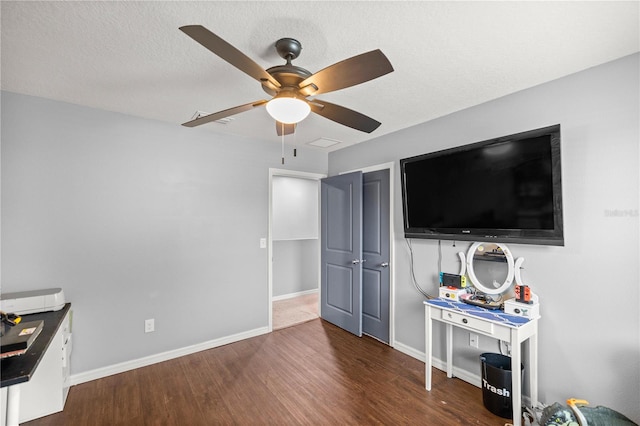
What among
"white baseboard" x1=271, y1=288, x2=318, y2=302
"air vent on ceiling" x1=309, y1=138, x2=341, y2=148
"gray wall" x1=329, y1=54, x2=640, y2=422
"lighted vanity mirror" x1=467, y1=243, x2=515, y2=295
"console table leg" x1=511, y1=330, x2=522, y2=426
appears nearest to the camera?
"gray wall" x1=329, y1=54, x2=640, y2=422

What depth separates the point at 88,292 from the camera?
2.59 meters

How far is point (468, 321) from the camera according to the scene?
7.31 feet

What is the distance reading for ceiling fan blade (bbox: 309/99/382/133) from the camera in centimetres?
168

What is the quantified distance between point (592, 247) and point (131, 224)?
3.80 metres

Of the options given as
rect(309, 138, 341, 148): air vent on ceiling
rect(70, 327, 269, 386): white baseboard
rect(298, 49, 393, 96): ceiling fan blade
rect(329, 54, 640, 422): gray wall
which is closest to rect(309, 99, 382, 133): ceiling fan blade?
rect(298, 49, 393, 96): ceiling fan blade

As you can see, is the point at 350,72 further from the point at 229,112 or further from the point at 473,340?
the point at 473,340

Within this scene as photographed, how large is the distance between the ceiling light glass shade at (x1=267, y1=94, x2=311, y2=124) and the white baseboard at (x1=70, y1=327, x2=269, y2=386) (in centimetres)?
279

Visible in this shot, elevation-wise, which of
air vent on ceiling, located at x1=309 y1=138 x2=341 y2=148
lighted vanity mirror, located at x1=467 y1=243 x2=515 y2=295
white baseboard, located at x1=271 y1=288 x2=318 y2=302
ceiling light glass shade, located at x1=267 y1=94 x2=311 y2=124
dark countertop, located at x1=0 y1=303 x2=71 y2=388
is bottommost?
white baseboard, located at x1=271 y1=288 x2=318 y2=302

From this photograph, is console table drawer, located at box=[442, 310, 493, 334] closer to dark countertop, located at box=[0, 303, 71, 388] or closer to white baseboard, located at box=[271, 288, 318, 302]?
dark countertop, located at box=[0, 303, 71, 388]

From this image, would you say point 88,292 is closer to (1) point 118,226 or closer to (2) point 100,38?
(1) point 118,226

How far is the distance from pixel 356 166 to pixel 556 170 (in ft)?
7.28

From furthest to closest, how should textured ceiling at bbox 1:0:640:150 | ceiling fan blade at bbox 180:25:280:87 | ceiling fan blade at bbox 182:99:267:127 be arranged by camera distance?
ceiling fan blade at bbox 182:99:267:127, textured ceiling at bbox 1:0:640:150, ceiling fan blade at bbox 180:25:280:87

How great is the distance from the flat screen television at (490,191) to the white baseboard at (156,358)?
7.48 ft

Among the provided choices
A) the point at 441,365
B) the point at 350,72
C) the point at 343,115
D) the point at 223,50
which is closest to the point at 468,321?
the point at 441,365
